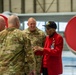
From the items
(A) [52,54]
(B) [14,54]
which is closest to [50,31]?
(A) [52,54]

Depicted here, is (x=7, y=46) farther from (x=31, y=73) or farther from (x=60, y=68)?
(x=60, y=68)

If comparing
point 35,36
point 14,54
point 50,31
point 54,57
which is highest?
point 50,31

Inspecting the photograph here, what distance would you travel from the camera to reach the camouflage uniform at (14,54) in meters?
3.81

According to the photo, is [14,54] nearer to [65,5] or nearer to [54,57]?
[54,57]

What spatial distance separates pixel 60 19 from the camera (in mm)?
8797

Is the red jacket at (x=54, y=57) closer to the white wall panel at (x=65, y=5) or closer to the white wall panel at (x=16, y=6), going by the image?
the white wall panel at (x=65, y=5)

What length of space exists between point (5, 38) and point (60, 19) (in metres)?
5.06

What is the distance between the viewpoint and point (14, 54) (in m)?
3.83

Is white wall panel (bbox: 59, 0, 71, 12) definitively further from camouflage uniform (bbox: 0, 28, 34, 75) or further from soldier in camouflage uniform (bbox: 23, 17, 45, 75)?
camouflage uniform (bbox: 0, 28, 34, 75)

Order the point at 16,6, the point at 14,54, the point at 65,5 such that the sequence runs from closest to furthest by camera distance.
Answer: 1. the point at 14,54
2. the point at 65,5
3. the point at 16,6

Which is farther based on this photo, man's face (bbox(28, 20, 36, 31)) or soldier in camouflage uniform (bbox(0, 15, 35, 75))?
man's face (bbox(28, 20, 36, 31))

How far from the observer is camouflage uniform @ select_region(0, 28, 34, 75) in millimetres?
3814

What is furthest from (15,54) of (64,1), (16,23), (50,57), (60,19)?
(64,1)

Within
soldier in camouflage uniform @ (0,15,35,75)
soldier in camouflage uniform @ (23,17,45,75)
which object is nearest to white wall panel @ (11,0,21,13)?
soldier in camouflage uniform @ (23,17,45,75)
